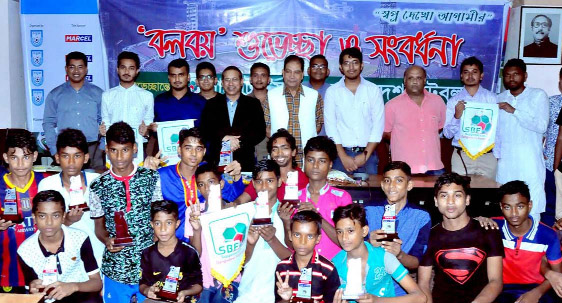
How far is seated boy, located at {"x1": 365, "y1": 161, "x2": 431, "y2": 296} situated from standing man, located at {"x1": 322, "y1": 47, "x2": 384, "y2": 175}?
2042 millimetres

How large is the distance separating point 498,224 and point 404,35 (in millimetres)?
4494

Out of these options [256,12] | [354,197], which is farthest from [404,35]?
[354,197]

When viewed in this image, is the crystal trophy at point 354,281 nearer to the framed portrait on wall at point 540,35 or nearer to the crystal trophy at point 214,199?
the crystal trophy at point 214,199

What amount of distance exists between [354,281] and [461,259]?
1007 millimetres

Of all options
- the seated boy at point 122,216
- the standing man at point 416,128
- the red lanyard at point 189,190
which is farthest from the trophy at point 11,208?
the standing man at point 416,128

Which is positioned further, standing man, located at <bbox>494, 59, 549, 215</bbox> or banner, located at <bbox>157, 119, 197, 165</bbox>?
standing man, located at <bbox>494, 59, 549, 215</bbox>

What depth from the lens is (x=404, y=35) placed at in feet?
29.1

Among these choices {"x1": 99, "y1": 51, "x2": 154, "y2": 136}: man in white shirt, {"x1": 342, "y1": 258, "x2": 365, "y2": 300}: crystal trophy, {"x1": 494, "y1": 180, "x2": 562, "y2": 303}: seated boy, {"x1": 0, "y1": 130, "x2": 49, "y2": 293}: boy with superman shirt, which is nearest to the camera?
{"x1": 342, "y1": 258, "x2": 365, "y2": 300}: crystal trophy

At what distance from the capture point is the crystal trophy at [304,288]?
3943 millimetres

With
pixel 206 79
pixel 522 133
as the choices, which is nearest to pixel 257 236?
pixel 206 79

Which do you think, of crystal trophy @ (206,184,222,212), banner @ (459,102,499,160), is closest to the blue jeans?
banner @ (459,102,499,160)

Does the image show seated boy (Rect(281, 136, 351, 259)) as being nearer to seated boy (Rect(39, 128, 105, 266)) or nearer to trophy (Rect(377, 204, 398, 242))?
trophy (Rect(377, 204, 398, 242))

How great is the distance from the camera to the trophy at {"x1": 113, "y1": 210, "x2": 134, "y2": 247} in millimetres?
4547

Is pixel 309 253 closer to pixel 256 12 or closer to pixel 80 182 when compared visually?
pixel 80 182
